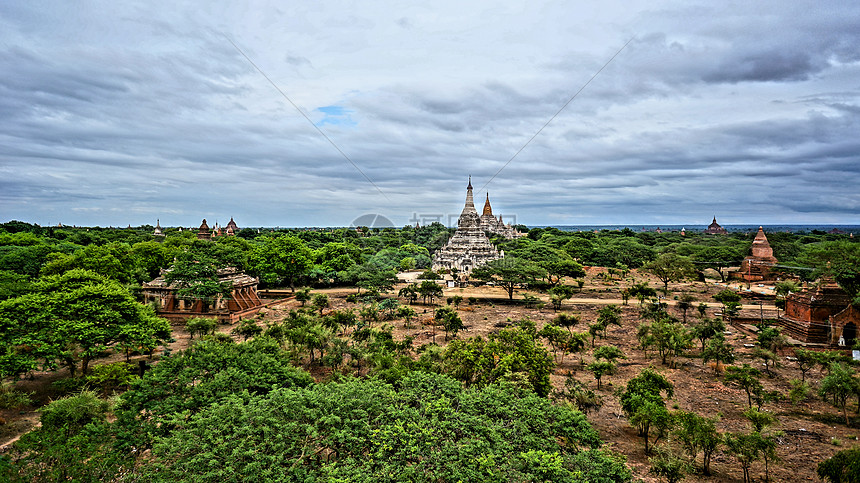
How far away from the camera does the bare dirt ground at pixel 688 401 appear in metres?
14.6

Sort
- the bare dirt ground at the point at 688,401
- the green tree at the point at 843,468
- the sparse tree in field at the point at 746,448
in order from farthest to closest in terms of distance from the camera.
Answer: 1. the bare dirt ground at the point at 688,401
2. the sparse tree in field at the point at 746,448
3. the green tree at the point at 843,468

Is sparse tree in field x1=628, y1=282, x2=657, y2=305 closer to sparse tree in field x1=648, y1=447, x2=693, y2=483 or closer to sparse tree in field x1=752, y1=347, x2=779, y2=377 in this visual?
sparse tree in field x1=752, y1=347, x2=779, y2=377

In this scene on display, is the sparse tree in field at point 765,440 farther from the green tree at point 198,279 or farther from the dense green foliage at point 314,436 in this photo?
the green tree at point 198,279

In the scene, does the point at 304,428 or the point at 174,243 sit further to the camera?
the point at 174,243

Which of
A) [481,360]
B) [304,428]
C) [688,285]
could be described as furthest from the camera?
[688,285]

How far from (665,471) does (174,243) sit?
7602 centimetres

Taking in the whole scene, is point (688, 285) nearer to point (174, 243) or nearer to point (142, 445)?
point (142, 445)

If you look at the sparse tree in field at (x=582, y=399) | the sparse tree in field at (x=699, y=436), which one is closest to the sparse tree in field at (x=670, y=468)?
the sparse tree in field at (x=699, y=436)

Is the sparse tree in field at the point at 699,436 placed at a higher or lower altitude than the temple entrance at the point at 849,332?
lower

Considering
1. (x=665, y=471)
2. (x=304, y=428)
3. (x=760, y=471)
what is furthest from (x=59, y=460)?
(x=760, y=471)

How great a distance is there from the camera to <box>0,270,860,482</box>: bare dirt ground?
576 inches

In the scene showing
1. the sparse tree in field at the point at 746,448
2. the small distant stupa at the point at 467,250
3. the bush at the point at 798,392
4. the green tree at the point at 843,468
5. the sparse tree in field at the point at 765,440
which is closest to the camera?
the green tree at the point at 843,468

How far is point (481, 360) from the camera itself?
17781mm

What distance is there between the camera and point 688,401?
1942 centimetres
